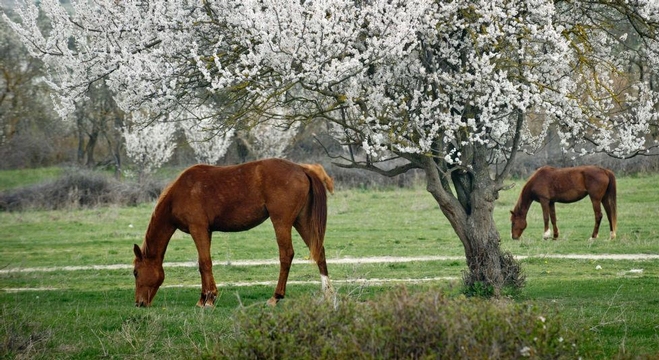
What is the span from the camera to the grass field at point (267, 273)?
31.3 feet

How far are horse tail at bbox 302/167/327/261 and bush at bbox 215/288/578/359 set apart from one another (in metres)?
5.85

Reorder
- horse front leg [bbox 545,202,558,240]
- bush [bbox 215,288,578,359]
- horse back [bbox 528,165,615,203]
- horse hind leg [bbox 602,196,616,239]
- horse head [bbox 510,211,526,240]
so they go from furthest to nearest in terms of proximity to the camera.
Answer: horse back [bbox 528,165,615,203] → horse head [bbox 510,211,526,240] → horse front leg [bbox 545,202,558,240] → horse hind leg [bbox 602,196,616,239] → bush [bbox 215,288,578,359]

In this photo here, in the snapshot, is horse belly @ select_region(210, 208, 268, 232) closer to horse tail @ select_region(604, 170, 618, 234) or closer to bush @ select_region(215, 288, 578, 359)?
bush @ select_region(215, 288, 578, 359)

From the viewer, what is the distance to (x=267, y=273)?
1841cm

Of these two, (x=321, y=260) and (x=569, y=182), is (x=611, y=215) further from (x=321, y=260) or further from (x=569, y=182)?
(x=321, y=260)

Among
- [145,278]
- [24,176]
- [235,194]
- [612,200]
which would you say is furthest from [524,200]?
[24,176]

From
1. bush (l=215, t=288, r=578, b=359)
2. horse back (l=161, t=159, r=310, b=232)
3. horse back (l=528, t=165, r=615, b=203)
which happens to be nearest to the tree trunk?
horse back (l=161, t=159, r=310, b=232)

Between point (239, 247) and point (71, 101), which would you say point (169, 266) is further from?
point (71, 101)

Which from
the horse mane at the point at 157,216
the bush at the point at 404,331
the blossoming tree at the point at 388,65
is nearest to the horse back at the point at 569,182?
the blossoming tree at the point at 388,65

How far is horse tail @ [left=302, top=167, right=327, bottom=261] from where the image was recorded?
13.2 m

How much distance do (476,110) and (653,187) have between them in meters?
22.9

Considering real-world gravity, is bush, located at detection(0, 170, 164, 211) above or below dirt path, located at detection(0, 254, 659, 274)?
above

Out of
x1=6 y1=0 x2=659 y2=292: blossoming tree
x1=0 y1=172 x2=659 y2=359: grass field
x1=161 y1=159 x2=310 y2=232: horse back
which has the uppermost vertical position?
x1=6 y1=0 x2=659 y2=292: blossoming tree

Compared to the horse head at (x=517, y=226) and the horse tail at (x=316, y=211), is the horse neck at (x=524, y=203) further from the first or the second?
the horse tail at (x=316, y=211)
